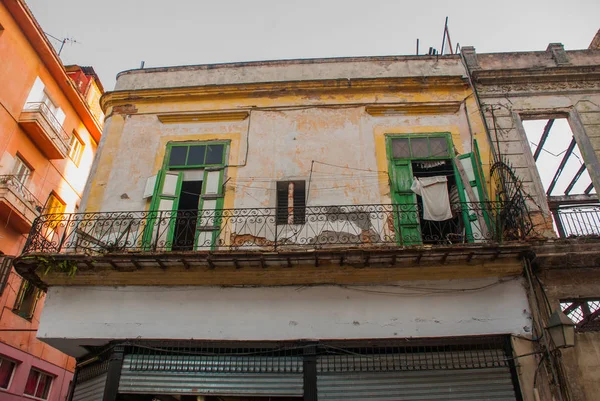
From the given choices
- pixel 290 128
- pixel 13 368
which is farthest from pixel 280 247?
pixel 13 368

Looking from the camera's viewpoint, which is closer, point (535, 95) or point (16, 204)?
point (535, 95)

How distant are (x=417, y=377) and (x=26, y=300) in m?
11.6

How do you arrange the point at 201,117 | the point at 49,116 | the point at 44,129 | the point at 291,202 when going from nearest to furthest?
the point at 291,202 → the point at 201,117 → the point at 44,129 → the point at 49,116

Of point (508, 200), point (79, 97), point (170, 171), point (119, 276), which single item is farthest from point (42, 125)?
point (508, 200)

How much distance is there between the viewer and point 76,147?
57.0ft

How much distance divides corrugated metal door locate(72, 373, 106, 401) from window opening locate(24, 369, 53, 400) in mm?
5690

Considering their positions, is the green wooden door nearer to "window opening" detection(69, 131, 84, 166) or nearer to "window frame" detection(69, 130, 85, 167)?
"window frame" detection(69, 130, 85, 167)

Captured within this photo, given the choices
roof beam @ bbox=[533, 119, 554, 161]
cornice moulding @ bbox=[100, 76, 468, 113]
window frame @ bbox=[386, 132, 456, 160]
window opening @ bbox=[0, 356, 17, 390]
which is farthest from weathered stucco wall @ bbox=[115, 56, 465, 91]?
window opening @ bbox=[0, 356, 17, 390]

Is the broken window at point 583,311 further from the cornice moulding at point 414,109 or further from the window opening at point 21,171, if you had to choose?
the window opening at point 21,171

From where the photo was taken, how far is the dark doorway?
8.45 metres

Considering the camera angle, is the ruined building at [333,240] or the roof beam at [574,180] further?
the roof beam at [574,180]

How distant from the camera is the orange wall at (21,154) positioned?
1239 centimetres

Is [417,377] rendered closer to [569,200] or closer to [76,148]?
[569,200]

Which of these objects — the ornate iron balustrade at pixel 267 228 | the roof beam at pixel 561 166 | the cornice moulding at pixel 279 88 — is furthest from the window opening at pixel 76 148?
the roof beam at pixel 561 166
